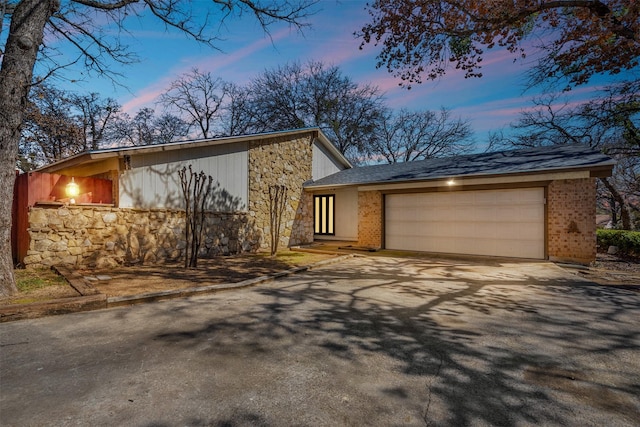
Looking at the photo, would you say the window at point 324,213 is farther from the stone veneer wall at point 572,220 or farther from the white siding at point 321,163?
the stone veneer wall at point 572,220

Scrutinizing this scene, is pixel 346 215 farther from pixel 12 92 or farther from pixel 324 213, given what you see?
pixel 12 92

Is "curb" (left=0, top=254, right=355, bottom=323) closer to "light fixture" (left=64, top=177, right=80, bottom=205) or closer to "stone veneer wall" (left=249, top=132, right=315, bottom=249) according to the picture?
"light fixture" (left=64, top=177, right=80, bottom=205)

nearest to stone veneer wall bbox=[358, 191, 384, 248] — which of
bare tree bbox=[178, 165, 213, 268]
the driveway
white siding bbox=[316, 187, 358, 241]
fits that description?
white siding bbox=[316, 187, 358, 241]

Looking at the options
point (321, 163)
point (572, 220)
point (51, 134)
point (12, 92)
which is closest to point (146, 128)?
point (51, 134)

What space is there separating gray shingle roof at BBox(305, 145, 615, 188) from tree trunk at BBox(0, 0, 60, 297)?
9.73 meters

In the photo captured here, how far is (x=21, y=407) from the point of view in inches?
88.0

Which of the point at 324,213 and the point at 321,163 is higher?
the point at 321,163

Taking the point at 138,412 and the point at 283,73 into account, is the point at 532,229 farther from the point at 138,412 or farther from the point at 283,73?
the point at 283,73

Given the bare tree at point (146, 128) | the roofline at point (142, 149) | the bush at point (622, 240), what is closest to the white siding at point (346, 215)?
the roofline at point (142, 149)

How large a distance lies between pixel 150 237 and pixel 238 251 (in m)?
3.18

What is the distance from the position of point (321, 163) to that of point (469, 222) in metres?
7.94

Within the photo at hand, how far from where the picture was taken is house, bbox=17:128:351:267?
7371mm

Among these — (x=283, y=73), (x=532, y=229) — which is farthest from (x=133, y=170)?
(x=283, y=73)

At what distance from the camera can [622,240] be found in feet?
40.2
